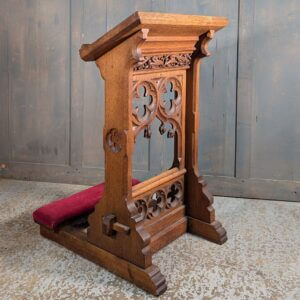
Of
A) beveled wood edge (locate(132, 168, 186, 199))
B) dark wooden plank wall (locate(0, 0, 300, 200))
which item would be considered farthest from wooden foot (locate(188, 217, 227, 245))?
dark wooden plank wall (locate(0, 0, 300, 200))

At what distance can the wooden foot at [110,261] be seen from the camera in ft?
6.93

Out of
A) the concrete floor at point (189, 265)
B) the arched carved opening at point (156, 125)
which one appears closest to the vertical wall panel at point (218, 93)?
the arched carved opening at point (156, 125)

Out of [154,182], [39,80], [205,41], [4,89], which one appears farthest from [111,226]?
[4,89]

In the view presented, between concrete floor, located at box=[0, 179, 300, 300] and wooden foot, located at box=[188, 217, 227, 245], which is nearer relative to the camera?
concrete floor, located at box=[0, 179, 300, 300]

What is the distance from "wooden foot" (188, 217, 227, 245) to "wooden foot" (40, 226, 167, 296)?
1.91 feet

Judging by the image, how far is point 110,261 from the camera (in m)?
2.29

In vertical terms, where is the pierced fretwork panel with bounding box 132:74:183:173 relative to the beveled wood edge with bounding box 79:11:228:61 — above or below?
below

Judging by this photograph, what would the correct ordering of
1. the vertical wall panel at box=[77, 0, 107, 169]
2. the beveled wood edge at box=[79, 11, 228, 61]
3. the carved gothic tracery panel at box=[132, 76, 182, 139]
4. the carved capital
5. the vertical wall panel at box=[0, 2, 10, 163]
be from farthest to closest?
1. the vertical wall panel at box=[0, 2, 10, 163]
2. the vertical wall panel at box=[77, 0, 107, 169]
3. the carved capital
4. the carved gothic tracery panel at box=[132, 76, 182, 139]
5. the beveled wood edge at box=[79, 11, 228, 61]

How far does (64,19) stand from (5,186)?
1358 mm

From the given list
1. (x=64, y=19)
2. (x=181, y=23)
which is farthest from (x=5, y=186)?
(x=181, y=23)

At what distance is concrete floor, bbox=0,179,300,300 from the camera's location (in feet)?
6.94

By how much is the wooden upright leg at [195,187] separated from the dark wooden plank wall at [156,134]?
76 centimetres

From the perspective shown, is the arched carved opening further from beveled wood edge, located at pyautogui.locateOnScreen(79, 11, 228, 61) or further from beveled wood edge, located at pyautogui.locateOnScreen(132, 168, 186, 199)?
beveled wood edge, located at pyautogui.locateOnScreen(79, 11, 228, 61)

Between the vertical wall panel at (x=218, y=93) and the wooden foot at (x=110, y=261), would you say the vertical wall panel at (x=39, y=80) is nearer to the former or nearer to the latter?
the vertical wall panel at (x=218, y=93)
